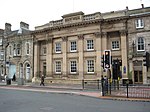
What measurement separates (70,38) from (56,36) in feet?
9.32

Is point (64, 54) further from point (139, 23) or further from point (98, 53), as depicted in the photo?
point (139, 23)

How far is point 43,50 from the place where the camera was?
1581 inches

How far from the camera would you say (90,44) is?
34406 mm

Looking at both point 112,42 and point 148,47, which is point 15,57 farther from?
point 148,47

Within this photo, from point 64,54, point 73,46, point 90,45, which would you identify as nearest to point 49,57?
point 64,54

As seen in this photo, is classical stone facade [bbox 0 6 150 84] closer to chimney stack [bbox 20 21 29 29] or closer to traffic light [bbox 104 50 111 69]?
chimney stack [bbox 20 21 29 29]

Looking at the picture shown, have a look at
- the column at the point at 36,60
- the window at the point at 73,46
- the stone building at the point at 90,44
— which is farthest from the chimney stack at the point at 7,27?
the window at the point at 73,46

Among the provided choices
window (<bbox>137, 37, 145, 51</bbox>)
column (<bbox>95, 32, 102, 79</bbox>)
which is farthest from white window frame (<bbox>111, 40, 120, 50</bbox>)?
window (<bbox>137, 37, 145, 51</bbox>)

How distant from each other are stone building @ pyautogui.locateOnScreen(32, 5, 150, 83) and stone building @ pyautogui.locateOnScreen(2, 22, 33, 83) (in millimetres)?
2111

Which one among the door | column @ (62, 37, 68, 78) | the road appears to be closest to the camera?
the road

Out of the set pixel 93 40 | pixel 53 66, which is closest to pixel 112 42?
pixel 93 40

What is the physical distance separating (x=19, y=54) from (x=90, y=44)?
15868mm

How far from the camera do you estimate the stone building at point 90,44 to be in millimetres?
30172

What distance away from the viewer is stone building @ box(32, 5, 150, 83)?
3017cm
